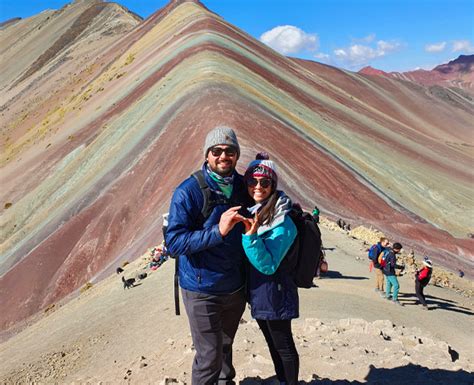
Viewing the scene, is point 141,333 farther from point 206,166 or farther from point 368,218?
point 368,218

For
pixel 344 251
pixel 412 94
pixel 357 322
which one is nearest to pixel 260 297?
pixel 357 322

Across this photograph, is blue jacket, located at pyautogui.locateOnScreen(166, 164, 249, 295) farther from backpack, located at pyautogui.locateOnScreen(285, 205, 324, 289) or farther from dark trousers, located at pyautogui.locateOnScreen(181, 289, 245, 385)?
backpack, located at pyautogui.locateOnScreen(285, 205, 324, 289)

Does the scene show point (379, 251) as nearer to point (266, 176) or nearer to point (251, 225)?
point (266, 176)

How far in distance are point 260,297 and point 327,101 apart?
41755 millimetres

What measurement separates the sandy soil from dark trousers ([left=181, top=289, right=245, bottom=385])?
3.62 feet

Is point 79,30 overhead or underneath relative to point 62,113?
overhead

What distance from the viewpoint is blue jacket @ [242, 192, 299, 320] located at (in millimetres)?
3578

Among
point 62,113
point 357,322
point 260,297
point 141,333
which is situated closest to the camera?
point 260,297

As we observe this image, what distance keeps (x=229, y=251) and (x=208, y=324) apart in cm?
59

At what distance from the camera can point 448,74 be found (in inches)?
5969

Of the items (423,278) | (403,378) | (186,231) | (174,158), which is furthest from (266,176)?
(174,158)

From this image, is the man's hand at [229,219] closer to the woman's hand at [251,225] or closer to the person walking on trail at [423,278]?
the woman's hand at [251,225]

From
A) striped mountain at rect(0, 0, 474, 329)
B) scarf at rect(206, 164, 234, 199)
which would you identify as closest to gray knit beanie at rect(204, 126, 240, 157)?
scarf at rect(206, 164, 234, 199)

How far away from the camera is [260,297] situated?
12.4 feet
